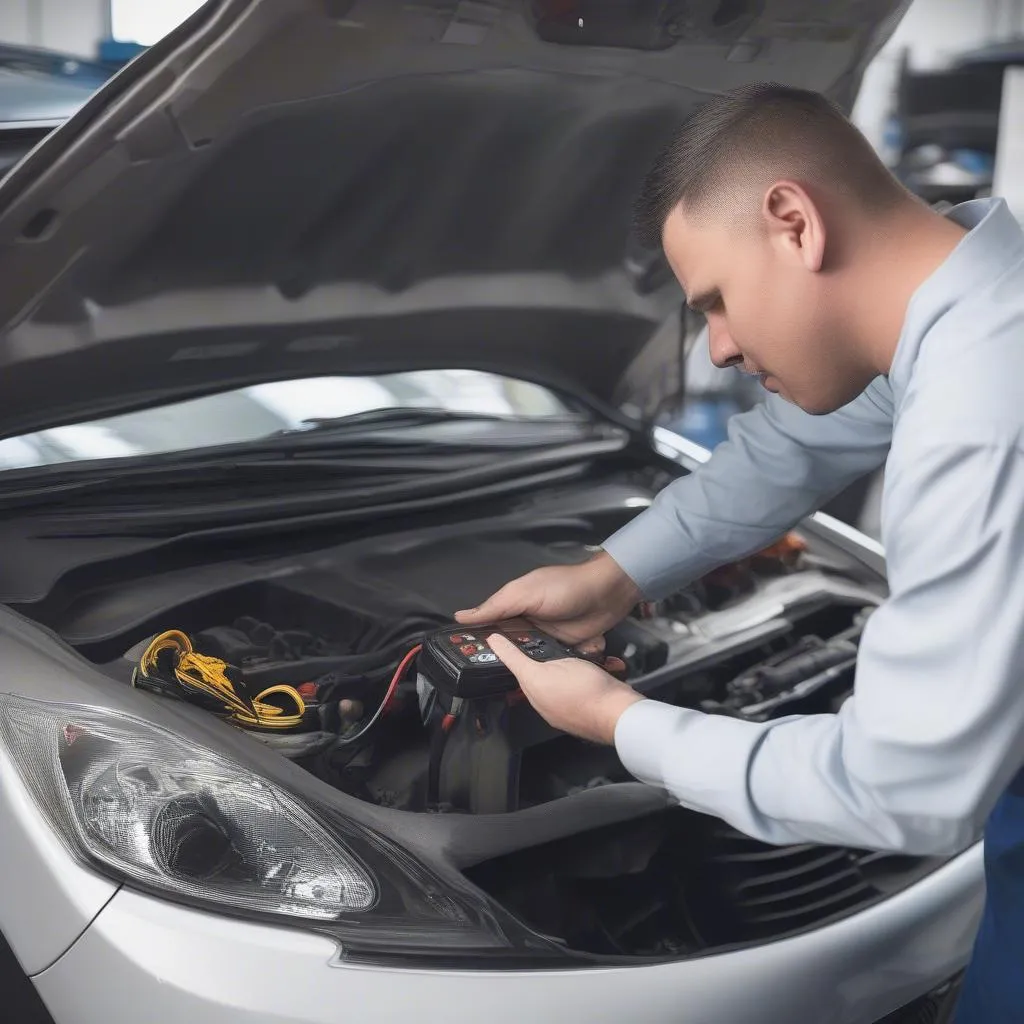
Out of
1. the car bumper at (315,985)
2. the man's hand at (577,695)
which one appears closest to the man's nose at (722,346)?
the man's hand at (577,695)

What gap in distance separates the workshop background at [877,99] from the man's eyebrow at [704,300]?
359mm

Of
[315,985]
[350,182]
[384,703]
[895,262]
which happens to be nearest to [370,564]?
[384,703]

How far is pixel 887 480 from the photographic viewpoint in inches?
32.7

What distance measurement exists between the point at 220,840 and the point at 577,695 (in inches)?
12.6

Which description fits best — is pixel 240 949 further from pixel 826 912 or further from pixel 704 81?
pixel 704 81

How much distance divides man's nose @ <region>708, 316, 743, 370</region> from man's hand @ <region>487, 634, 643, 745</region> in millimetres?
292

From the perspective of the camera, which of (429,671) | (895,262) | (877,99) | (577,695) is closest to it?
(895,262)

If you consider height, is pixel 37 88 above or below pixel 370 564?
above

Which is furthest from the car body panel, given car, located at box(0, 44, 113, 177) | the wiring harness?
car, located at box(0, 44, 113, 177)

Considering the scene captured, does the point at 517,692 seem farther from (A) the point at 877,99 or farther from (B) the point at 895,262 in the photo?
(A) the point at 877,99

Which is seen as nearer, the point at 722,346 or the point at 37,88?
the point at 722,346

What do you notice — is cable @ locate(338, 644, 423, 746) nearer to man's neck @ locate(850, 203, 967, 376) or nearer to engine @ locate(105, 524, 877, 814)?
engine @ locate(105, 524, 877, 814)

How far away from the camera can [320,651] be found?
131 centimetres

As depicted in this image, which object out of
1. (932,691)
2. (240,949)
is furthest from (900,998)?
(240,949)
